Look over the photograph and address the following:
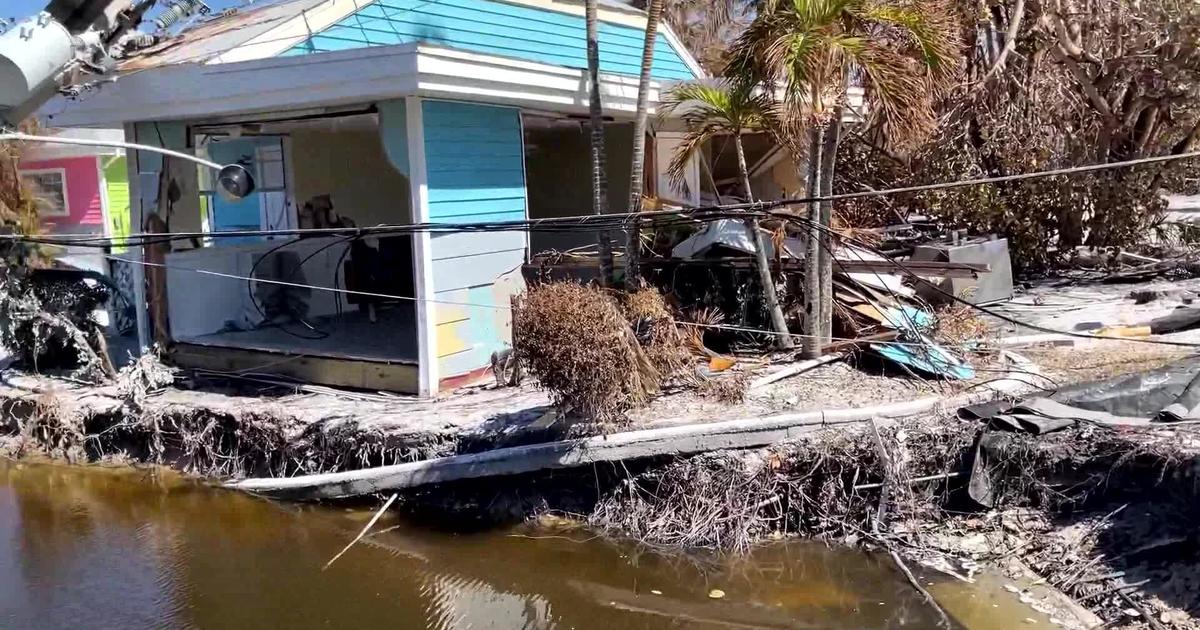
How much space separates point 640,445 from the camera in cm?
689

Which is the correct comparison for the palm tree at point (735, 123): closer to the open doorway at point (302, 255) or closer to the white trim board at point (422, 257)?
the white trim board at point (422, 257)

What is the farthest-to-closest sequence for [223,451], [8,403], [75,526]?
[8,403] → [223,451] → [75,526]

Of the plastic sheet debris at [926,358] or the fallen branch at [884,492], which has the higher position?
the plastic sheet debris at [926,358]

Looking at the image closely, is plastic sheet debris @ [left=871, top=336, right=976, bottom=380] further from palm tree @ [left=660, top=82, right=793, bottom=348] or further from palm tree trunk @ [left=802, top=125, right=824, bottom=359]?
palm tree @ [left=660, top=82, right=793, bottom=348]

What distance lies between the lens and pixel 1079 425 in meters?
6.32

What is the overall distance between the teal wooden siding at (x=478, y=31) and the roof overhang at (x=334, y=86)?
0.89 m

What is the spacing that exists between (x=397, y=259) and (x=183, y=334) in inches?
114

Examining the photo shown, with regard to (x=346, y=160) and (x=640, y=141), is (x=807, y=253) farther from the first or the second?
(x=346, y=160)

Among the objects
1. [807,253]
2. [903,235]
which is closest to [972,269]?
[807,253]

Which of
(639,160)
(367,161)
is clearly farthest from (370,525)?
(367,161)

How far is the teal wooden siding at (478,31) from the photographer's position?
992 centimetres

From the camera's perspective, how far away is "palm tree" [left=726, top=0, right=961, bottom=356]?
7.12m

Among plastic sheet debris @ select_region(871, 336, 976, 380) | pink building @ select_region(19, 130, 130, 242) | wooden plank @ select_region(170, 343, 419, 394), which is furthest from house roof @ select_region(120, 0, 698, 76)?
pink building @ select_region(19, 130, 130, 242)

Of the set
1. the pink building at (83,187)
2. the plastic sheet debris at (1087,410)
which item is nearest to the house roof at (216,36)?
the plastic sheet debris at (1087,410)
